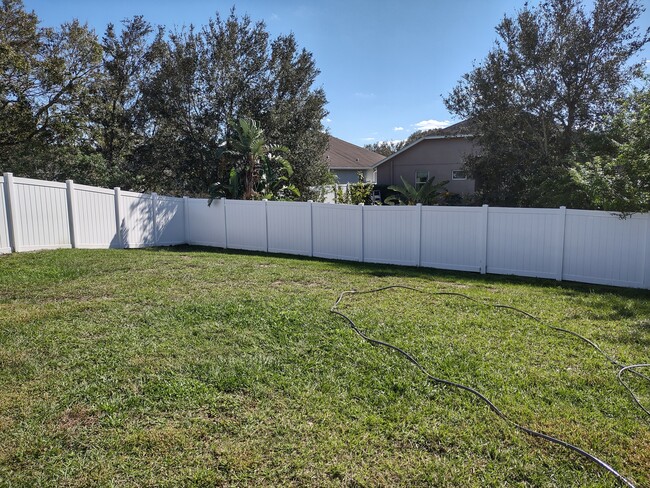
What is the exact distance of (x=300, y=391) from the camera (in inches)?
146

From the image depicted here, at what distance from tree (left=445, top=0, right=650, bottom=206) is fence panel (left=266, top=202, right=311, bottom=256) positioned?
617cm

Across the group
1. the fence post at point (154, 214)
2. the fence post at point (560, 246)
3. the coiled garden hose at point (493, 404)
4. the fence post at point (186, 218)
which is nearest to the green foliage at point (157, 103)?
the fence post at point (186, 218)

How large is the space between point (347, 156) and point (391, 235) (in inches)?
797

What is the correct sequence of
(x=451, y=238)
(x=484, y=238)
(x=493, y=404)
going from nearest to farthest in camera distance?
(x=493, y=404) < (x=484, y=238) < (x=451, y=238)

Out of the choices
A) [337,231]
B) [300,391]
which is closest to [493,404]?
[300,391]

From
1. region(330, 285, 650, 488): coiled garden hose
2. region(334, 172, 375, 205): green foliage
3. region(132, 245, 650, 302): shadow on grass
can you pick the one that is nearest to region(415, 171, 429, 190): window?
region(334, 172, 375, 205): green foliage

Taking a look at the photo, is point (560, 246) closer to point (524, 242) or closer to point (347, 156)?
point (524, 242)

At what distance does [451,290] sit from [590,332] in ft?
7.74

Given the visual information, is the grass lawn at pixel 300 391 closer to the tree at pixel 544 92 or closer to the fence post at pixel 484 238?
the fence post at pixel 484 238

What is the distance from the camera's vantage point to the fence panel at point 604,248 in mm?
8008

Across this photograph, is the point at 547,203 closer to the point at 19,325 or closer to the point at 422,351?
the point at 422,351

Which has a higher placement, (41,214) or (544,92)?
(544,92)

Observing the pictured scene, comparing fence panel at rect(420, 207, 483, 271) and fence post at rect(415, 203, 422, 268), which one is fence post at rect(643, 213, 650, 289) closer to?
fence panel at rect(420, 207, 483, 271)

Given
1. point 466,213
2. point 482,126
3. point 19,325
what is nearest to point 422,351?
point 19,325
